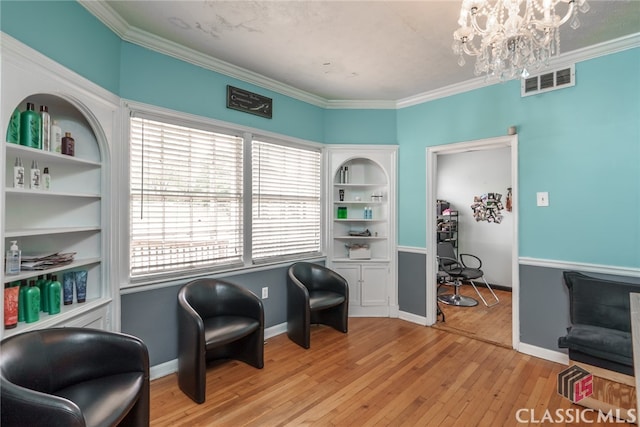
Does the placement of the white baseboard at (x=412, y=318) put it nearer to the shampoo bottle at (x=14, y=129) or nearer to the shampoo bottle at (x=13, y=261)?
the shampoo bottle at (x=13, y=261)

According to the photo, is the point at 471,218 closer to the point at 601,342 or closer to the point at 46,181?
the point at 601,342

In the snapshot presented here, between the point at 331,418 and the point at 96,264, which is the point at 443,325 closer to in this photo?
the point at 331,418

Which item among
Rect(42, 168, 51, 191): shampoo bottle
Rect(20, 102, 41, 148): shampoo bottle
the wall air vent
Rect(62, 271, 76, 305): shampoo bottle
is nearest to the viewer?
Rect(20, 102, 41, 148): shampoo bottle

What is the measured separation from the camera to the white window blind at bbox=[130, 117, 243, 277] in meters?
2.52

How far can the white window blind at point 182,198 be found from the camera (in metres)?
2.52

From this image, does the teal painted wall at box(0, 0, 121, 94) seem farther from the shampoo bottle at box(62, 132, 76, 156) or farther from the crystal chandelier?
the crystal chandelier

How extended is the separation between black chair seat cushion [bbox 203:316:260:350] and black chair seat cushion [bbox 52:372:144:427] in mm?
665

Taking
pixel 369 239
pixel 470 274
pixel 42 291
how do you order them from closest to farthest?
pixel 42 291 → pixel 369 239 → pixel 470 274

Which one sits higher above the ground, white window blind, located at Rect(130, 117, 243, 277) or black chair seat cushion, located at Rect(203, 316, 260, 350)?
white window blind, located at Rect(130, 117, 243, 277)

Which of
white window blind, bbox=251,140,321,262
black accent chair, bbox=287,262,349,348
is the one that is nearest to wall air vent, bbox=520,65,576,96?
white window blind, bbox=251,140,321,262

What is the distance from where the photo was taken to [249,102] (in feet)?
10.5

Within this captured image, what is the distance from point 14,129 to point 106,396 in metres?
1.46

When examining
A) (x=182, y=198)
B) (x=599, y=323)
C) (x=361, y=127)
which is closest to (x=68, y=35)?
(x=182, y=198)

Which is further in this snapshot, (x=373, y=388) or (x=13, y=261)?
(x=373, y=388)
